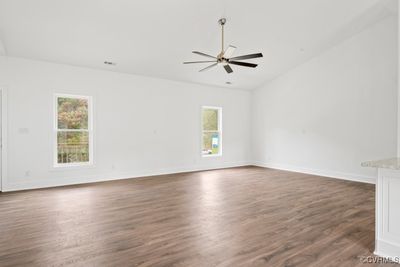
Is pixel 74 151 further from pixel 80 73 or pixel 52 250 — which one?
pixel 52 250

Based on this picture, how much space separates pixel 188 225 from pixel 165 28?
3488 mm

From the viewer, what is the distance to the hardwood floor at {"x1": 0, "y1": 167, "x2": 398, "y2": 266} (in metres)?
2.35

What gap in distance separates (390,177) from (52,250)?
3.39m

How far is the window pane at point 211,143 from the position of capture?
794 cm

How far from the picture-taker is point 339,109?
6.29m

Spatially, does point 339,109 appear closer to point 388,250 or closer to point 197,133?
point 197,133

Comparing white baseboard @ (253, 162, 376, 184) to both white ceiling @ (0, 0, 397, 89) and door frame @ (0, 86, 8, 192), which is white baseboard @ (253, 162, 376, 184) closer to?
white ceiling @ (0, 0, 397, 89)

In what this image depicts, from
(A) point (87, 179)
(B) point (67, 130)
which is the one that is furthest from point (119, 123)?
(A) point (87, 179)

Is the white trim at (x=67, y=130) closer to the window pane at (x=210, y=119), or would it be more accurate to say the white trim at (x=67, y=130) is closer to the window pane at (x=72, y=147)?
the window pane at (x=72, y=147)

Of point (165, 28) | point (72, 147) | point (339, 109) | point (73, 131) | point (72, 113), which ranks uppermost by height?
point (165, 28)

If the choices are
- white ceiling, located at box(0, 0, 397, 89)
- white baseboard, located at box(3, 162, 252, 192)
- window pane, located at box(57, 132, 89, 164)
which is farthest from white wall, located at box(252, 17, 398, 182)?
window pane, located at box(57, 132, 89, 164)

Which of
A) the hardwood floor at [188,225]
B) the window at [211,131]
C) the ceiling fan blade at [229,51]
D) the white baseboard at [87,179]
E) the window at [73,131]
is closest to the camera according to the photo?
the hardwood floor at [188,225]

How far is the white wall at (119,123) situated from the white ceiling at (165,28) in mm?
403

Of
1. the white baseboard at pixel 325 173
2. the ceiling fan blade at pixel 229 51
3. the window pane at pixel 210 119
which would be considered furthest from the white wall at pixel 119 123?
the ceiling fan blade at pixel 229 51
